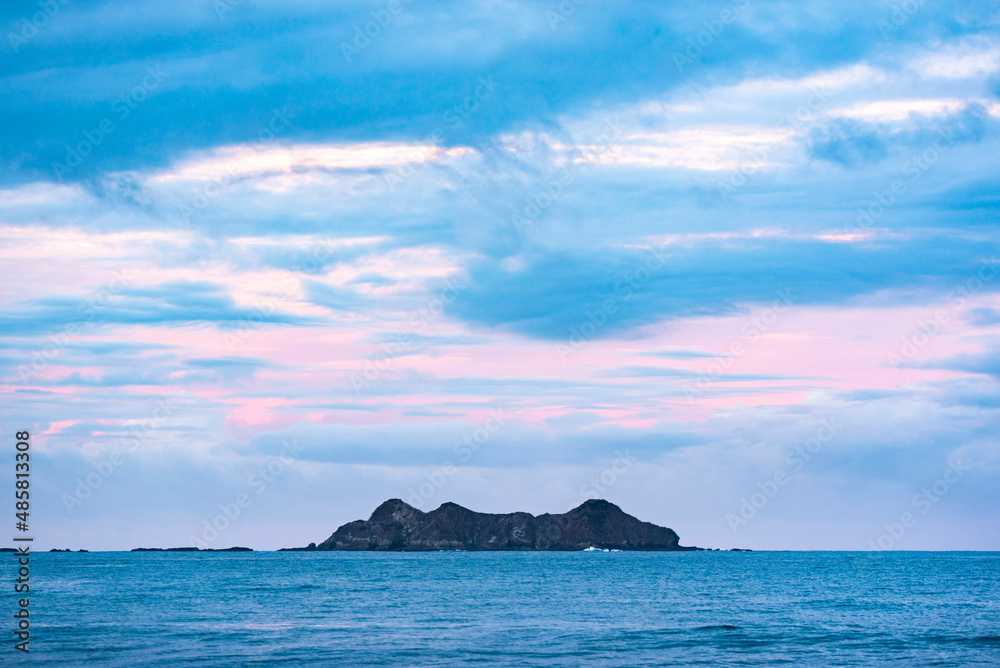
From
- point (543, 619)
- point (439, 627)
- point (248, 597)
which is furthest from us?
point (248, 597)

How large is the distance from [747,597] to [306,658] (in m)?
62.9

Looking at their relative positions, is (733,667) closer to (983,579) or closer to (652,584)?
(652,584)

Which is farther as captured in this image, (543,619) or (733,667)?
(543,619)

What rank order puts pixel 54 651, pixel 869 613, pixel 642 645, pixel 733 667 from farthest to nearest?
pixel 869 613 → pixel 642 645 → pixel 54 651 → pixel 733 667

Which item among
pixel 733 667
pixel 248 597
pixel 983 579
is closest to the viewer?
pixel 733 667

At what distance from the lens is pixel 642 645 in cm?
5550

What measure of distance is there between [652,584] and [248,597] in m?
55.7

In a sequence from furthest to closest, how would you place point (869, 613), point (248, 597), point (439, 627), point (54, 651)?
point (248, 597) → point (869, 613) → point (439, 627) → point (54, 651)

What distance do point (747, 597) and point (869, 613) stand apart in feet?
68.6

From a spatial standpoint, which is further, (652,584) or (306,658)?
(652,584)

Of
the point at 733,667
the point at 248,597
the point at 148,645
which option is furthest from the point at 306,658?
the point at 248,597

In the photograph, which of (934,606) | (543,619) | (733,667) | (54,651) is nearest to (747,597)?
(934,606)

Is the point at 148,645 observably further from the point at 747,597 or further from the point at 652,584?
the point at 652,584

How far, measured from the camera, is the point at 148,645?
54312 mm
